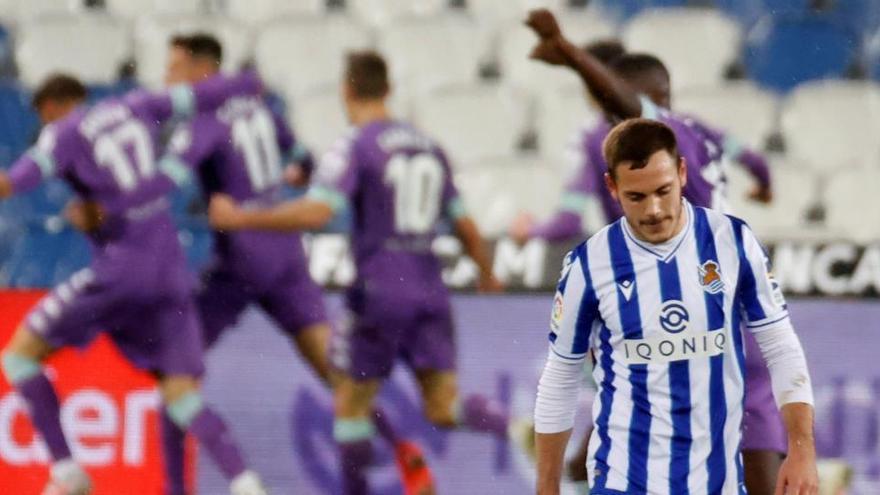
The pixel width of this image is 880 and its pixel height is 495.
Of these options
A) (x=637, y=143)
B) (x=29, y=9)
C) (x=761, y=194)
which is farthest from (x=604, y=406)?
(x=29, y=9)

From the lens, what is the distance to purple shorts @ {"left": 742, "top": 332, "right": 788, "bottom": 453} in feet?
14.6

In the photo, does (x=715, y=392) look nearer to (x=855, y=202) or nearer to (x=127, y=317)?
(x=127, y=317)

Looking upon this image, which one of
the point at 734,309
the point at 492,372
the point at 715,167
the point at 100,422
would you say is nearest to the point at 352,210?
the point at 492,372

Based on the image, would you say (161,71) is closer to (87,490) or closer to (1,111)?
(1,111)

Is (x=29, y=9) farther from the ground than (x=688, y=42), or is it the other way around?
(x=29, y=9)

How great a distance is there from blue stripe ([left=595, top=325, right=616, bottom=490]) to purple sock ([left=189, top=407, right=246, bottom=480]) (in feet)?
9.44

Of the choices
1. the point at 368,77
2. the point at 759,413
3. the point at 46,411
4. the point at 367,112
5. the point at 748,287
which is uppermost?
the point at 368,77

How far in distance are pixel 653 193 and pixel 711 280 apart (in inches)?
9.9

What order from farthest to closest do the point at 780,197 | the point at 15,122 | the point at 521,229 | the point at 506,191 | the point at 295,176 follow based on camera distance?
1. the point at 15,122
2. the point at 780,197
3. the point at 506,191
4. the point at 295,176
5. the point at 521,229

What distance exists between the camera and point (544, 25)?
177 inches

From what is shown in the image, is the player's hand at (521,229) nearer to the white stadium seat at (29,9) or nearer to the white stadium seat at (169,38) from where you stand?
the white stadium seat at (169,38)

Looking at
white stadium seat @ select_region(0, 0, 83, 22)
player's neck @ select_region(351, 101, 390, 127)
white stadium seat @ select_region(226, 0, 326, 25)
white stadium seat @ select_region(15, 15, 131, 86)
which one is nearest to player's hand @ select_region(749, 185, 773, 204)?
player's neck @ select_region(351, 101, 390, 127)

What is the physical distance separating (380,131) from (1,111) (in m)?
2.26

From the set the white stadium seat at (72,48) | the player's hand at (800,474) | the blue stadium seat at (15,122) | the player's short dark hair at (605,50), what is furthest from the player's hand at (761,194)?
the white stadium seat at (72,48)
